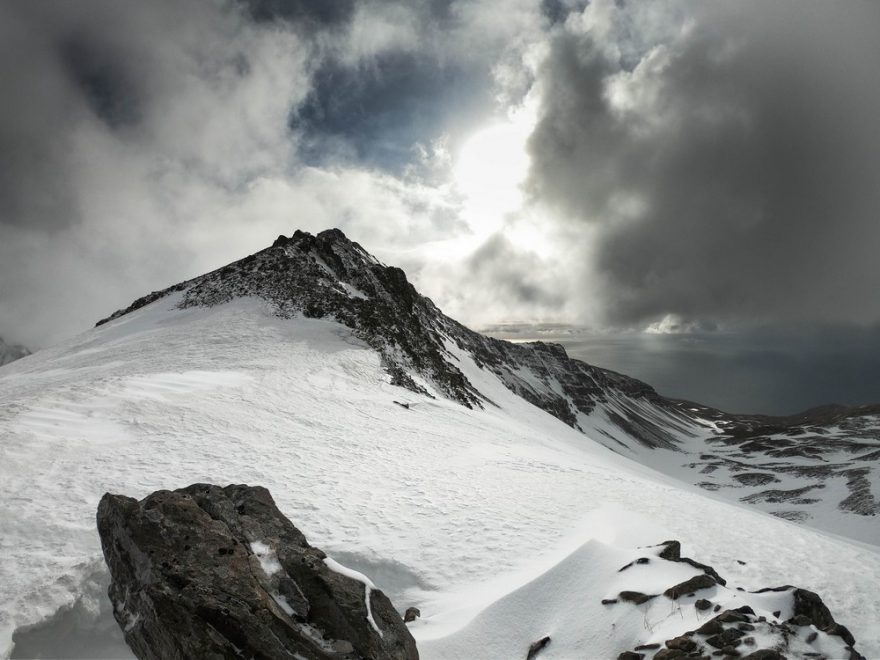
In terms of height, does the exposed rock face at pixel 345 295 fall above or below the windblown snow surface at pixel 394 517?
above

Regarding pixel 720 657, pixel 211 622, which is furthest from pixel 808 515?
pixel 211 622

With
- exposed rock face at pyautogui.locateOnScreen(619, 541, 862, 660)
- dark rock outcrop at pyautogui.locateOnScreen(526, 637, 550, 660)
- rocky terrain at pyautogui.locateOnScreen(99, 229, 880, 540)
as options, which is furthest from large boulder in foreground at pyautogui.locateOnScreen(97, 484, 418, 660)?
rocky terrain at pyautogui.locateOnScreen(99, 229, 880, 540)

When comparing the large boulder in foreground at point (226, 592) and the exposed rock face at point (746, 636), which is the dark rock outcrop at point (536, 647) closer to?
the exposed rock face at point (746, 636)

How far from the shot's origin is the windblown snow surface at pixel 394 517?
25.7ft

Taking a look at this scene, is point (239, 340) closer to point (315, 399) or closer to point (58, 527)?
point (315, 399)

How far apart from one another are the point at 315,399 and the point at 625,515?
17.4 metres

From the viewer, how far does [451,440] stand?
928 inches

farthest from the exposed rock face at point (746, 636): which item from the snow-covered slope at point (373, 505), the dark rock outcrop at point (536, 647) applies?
the dark rock outcrop at point (536, 647)

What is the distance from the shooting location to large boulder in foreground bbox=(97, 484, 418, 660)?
224 inches

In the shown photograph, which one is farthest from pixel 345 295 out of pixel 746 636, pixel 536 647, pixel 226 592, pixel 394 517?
pixel 746 636

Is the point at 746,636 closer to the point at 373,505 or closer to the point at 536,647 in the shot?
the point at 536,647

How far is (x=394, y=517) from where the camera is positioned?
42.2 feet

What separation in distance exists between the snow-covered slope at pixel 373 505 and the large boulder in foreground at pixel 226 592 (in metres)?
2.04

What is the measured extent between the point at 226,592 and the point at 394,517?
7299 mm
